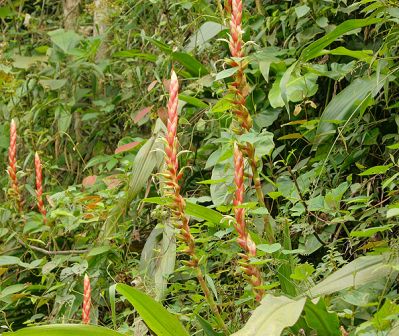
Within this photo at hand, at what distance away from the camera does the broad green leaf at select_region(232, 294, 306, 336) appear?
2.05 meters

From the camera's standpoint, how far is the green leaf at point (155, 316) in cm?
234

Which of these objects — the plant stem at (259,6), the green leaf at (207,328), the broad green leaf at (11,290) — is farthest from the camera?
the plant stem at (259,6)

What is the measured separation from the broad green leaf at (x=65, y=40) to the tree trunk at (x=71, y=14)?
0.70m

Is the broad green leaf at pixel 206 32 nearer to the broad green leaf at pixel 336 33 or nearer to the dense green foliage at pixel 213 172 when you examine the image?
the dense green foliage at pixel 213 172

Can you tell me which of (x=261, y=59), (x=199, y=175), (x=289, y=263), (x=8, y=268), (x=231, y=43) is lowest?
(x=8, y=268)

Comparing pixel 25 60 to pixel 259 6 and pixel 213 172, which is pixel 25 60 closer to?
pixel 259 6

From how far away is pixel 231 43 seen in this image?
2381 millimetres

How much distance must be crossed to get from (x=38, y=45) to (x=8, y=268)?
2.08 metres

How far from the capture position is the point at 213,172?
314 cm

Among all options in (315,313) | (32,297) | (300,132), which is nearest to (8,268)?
(32,297)

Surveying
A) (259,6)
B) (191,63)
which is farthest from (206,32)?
(259,6)

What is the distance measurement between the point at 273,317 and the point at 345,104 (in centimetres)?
127

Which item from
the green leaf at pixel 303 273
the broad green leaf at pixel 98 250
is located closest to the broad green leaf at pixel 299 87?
the broad green leaf at pixel 98 250

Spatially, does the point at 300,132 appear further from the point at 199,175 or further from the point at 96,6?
the point at 96,6
